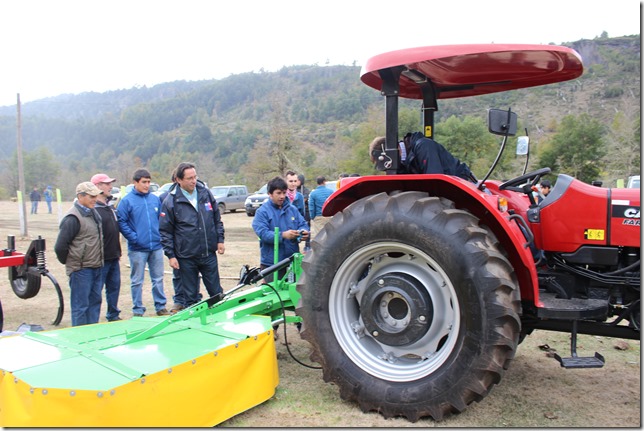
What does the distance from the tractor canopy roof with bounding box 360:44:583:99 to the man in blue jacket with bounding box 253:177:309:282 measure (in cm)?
162

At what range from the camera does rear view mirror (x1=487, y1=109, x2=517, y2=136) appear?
9.17ft

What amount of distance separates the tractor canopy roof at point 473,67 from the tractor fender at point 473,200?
0.72 m

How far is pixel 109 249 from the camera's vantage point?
17.6 ft

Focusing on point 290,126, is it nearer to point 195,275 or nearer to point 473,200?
point 195,275

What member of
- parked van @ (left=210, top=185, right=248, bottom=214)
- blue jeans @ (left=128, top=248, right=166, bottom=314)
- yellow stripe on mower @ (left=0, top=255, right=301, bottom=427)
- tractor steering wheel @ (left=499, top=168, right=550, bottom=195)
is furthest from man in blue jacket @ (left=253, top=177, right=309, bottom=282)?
parked van @ (left=210, top=185, right=248, bottom=214)

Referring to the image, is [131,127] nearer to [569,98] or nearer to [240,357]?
[569,98]

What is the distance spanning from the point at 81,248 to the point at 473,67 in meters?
3.88

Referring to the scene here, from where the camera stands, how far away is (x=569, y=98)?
1949 inches

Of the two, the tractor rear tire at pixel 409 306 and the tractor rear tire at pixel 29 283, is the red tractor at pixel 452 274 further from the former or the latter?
the tractor rear tire at pixel 29 283

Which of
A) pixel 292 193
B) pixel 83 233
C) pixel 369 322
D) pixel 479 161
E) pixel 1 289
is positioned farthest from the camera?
pixel 479 161

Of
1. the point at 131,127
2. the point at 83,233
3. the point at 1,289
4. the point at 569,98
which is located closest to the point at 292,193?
the point at 83,233

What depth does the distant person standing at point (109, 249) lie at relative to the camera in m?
5.36

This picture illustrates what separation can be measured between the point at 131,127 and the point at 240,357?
106 m

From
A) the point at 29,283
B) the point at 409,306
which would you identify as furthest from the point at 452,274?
the point at 29,283
